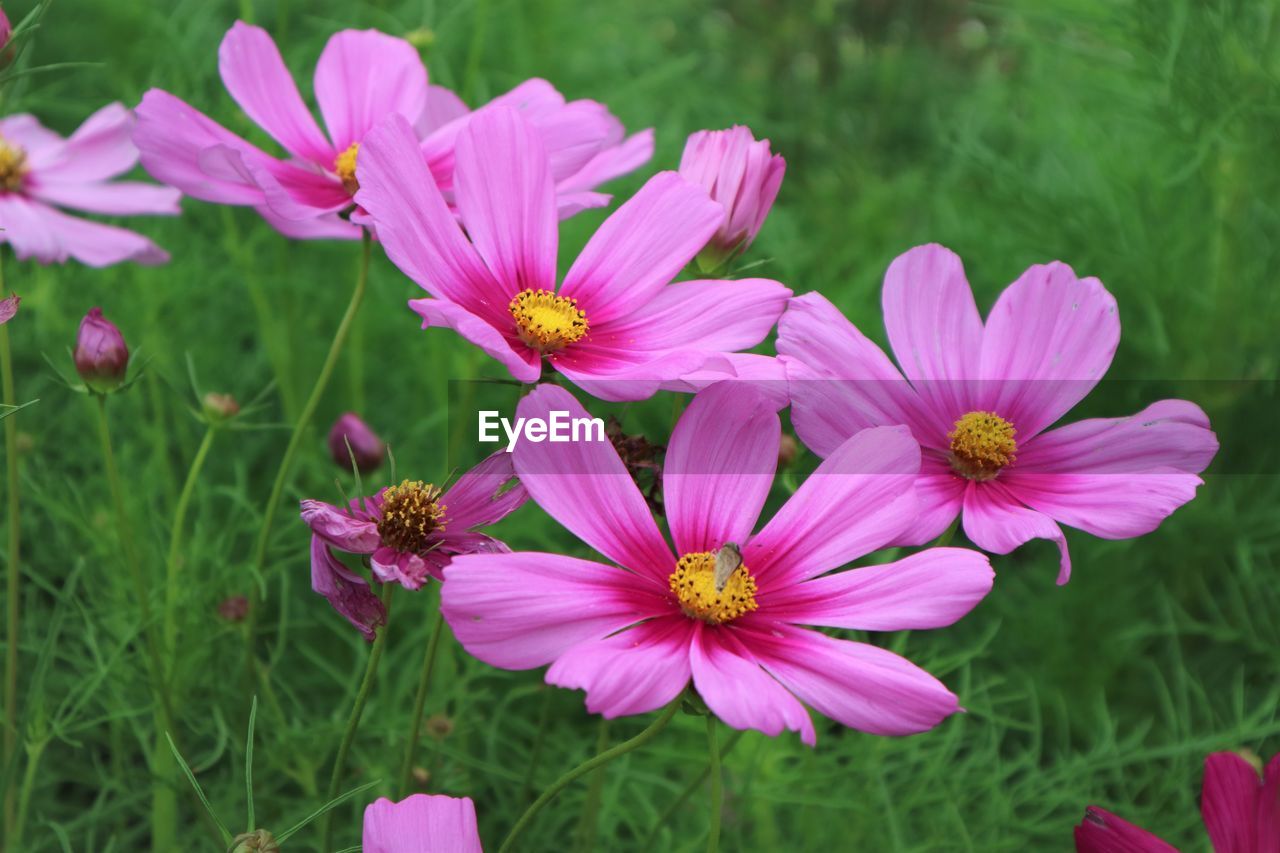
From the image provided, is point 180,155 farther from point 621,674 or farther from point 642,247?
point 621,674

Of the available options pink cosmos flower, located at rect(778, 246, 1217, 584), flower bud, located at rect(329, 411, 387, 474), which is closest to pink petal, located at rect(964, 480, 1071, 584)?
pink cosmos flower, located at rect(778, 246, 1217, 584)

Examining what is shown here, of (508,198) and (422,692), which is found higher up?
(508,198)

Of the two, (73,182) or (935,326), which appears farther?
(73,182)

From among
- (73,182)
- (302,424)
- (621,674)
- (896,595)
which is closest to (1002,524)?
(896,595)

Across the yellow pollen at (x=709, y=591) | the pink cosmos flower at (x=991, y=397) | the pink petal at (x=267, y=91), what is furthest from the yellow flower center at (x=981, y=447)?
the pink petal at (x=267, y=91)

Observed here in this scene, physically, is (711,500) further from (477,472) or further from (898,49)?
(898,49)

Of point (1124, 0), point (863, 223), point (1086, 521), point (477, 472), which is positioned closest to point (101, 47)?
point (863, 223)
